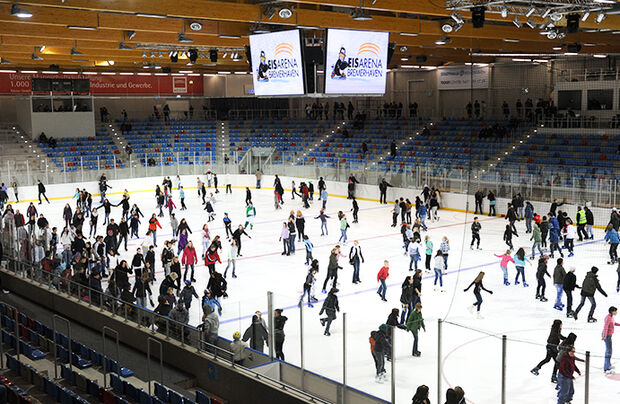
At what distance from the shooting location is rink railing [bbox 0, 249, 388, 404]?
427 inches

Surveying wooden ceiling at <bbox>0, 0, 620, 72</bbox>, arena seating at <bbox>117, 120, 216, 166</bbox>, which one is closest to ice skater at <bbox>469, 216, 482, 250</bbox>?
wooden ceiling at <bbox>0, 0, 620, 72</bbox>

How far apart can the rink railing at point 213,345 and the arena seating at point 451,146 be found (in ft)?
64.0

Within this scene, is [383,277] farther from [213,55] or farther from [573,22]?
[213,55]

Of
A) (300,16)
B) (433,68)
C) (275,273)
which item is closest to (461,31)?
(300,16)

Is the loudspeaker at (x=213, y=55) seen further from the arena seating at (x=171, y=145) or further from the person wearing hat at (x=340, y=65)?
the arena seating at (x=171, y=145)

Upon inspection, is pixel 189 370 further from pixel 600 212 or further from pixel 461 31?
pixel 600 212

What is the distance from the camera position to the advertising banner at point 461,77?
4341 cm

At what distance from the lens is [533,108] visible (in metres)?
40.5

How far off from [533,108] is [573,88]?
433 centimetres

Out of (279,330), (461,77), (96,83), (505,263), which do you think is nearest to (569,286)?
(505,263)

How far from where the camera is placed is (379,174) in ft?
115

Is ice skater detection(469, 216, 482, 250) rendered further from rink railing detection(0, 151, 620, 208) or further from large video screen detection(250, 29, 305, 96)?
large video screen detection(250, 29, 305, 96)

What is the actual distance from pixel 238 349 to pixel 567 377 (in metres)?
5.91

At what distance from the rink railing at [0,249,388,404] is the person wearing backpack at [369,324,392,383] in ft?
1.25
